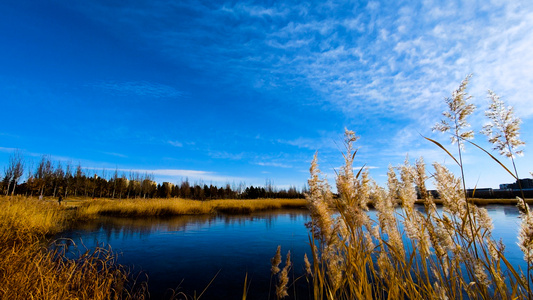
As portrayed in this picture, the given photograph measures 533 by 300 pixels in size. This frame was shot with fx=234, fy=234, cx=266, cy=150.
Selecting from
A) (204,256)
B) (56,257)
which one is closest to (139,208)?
(204,256)

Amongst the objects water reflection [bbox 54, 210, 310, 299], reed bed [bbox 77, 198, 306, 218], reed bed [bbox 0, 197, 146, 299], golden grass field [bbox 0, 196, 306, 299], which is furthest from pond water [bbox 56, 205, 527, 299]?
reed bed [bbox 77, 198, 306, 218]

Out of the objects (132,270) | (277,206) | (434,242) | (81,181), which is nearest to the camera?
(434,242)

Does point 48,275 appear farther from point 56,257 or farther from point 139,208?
point 139,208

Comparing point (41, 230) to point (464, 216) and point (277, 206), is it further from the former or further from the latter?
point (277, 206)

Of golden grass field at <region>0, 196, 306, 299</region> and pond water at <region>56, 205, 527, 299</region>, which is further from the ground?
golden grass field at <region>0, 196, 306, 299</region>

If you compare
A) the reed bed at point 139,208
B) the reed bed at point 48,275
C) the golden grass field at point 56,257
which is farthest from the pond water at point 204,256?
the reed bed at point 139,208

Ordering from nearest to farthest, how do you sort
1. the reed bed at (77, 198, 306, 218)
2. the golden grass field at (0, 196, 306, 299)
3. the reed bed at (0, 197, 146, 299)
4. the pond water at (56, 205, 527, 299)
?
the reed bed at (0, 197, 146, 299), the golden grass field at (0, 196, 306, 299), the pond water at (56, 205, 527, 299), the reed bed at (77, 198, 306, 218)

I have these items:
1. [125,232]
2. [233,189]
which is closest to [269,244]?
[125,232]

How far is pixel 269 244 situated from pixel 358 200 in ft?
33.3

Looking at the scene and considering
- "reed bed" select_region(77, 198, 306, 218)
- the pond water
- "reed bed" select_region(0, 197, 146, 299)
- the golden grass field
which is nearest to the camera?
"reed bed" select_region(0, 197, 146, 299)

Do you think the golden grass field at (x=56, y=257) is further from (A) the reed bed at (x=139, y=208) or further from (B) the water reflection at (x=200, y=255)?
(B) the water reflection at (x=200, y=255)

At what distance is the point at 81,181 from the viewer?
41844 millimetres

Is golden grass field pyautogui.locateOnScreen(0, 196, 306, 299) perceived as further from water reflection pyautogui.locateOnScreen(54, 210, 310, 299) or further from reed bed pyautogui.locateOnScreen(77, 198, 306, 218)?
water reflection pyautogui.locateOnScreen(54, 210, 310, 299)

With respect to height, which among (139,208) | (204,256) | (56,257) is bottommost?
(204,256)
